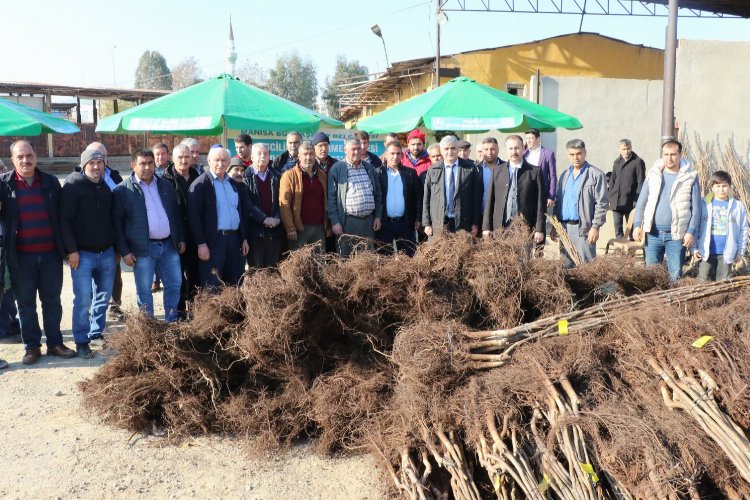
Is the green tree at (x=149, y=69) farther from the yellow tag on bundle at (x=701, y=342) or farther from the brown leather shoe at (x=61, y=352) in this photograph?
the yellow tag on bundle at (x=701, y=342)

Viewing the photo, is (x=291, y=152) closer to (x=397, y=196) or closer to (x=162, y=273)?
(x=397, y=196)

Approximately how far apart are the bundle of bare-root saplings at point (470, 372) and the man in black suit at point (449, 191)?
167 cm

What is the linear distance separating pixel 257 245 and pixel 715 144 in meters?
7.24

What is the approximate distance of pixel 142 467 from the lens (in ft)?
11.6

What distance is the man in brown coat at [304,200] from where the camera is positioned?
568cm

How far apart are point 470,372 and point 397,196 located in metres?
3.17

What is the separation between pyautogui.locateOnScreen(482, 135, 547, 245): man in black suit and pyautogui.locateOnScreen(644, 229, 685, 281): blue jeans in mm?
1225

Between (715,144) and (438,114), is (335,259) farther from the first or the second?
(715,144)

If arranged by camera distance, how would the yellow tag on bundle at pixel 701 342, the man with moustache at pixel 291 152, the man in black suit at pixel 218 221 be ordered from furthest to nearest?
the man with moustache at pixel 291 152
the man in black suit at pixel 218 221
the yellow tag on bundle at pixel 701 342

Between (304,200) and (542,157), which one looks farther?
(542,157)

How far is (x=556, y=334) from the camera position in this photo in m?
3.29

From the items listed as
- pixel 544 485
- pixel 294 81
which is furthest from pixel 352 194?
pixel 294 81

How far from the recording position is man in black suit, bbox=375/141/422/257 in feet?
20.2

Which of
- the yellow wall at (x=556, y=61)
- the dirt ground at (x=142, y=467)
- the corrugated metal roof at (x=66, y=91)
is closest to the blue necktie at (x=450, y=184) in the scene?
the dirt ground at (x=142, y=467)
